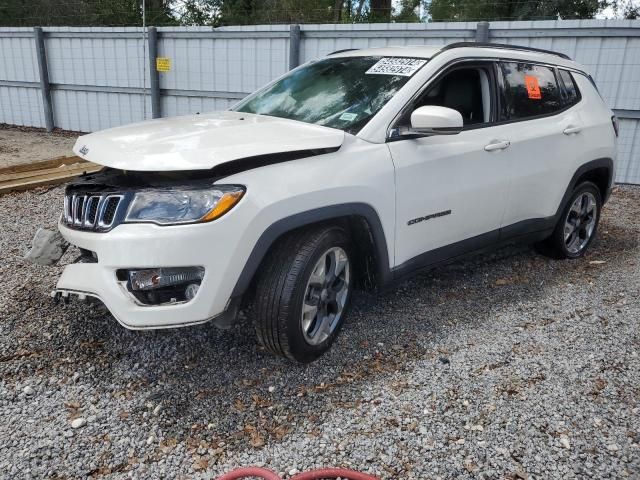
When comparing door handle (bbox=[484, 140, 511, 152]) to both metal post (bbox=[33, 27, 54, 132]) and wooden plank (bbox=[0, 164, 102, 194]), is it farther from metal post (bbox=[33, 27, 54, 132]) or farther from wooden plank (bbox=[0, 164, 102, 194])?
metal post (bbox=[33, 27, 54, 132])

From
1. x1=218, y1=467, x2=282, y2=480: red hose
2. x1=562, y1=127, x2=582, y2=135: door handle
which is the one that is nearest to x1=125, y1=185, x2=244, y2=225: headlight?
x1=218, y1=467, x2=282, y2=480: red hose

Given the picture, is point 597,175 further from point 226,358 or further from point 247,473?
point 247,473

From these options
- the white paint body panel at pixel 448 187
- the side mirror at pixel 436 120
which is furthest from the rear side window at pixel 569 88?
the side mirror at pixel 436 120

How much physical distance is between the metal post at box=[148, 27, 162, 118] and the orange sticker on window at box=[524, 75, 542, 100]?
8772 mm

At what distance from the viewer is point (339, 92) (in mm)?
3631

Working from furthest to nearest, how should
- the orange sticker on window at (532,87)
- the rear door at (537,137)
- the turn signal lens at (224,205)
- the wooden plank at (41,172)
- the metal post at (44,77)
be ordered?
the metal post at (44,77) → the wooden plank at (41,172) → the orange sticker on window at (532,87) → the rear door at (537,137) → the turn signal lens at (224,205)

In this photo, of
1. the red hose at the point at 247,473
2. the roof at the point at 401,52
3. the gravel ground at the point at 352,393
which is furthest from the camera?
the roof at the point at 401,52

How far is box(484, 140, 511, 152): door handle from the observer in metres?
3.83

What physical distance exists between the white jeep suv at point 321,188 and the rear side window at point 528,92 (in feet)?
0.05

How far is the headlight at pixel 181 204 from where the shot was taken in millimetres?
2576

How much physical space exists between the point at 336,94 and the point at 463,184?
101 cm

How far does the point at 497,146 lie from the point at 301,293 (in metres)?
1.89

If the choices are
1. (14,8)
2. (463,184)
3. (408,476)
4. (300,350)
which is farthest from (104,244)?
(14,8)

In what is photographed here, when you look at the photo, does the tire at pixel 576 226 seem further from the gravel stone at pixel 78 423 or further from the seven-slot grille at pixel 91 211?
the gravel stone at pixel 78 423
